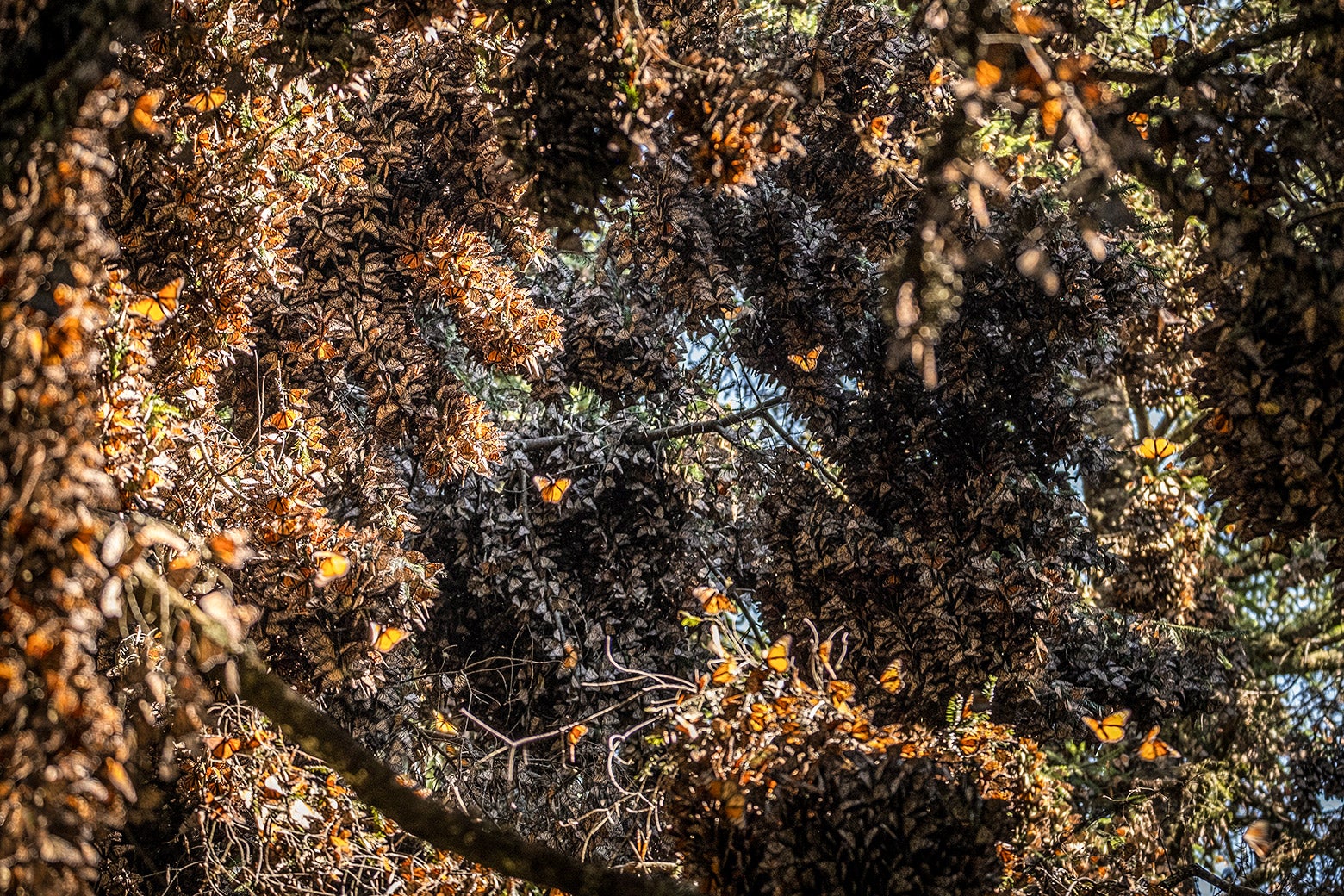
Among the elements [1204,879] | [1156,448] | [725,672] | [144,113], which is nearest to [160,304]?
[144,113]

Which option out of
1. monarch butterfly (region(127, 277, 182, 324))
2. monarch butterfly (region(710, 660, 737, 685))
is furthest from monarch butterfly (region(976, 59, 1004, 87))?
monarch butterfly (region(127, 277, 182, 324))

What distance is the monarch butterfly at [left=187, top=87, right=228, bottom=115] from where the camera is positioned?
3131 millimetres

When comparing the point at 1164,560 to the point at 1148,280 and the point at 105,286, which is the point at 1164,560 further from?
the point at 105,286

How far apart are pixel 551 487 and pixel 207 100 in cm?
289

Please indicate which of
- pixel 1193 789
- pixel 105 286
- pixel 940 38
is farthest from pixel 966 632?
pixel 105 286

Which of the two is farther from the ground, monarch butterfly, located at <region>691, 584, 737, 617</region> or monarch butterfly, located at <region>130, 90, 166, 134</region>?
monarch butterfly, located at <region>130, 90, 166, 134</region>

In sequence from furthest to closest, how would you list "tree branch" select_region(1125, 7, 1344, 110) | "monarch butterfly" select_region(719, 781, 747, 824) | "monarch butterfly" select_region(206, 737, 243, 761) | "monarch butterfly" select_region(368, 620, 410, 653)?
1. "monarch butterfly" select_region(368, 620, 410, 653)
2. "monarch butterfly" select_region(206, 737, 243, 761)
3. "monarch butterfly" select_region(719, 781, 747, 824)
4. "tree branch" select_region(1125, 7, 1344, 110)

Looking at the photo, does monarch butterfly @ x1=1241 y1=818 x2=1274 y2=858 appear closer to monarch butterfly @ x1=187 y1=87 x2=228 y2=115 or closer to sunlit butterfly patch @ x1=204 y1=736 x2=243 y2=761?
sunlit butterfly patch @ x1=204 y1=736 x2=243 y2=761

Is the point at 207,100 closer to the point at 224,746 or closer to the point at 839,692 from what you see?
the point at 224,746

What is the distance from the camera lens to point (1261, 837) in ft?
15.9

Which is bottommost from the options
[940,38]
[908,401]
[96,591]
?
[96,591]

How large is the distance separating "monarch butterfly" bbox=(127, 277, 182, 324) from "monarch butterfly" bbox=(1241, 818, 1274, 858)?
4909 millimetres

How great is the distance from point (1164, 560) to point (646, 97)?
487 centimetres

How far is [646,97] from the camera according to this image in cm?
258
